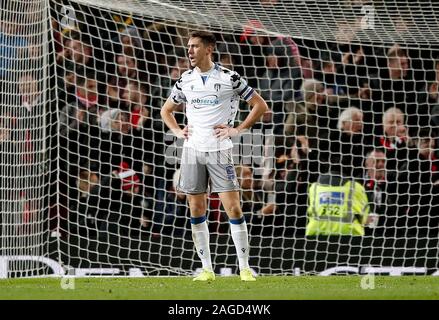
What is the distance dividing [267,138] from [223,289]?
168 inches

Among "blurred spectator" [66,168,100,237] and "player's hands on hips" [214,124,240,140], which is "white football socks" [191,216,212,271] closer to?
"player's hands on hips" [214,124,240,140]

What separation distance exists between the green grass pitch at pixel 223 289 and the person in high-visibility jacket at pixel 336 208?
185 cm

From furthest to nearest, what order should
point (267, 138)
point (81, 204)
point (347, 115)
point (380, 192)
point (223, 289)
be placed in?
point (347, 115), point (267, 138), point (380, 192), point (81, 204), point (223, 289)

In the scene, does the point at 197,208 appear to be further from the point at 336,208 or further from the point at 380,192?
the point at 380,192

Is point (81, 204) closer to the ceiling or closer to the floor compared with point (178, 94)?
closer to the floor

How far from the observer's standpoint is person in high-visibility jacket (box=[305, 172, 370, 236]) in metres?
12.3

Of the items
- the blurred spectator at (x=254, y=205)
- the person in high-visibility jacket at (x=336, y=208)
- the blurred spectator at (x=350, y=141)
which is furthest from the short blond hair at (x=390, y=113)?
the blurred spectator at (x=254, y=205)

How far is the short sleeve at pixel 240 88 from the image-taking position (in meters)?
9.52

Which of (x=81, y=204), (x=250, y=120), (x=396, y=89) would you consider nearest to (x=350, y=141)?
(x=396, y=89)

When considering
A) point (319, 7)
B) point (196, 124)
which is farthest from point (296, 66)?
point (196, 124)

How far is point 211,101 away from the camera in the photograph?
950 centimetres

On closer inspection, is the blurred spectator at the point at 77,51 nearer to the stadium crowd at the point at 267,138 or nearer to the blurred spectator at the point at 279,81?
the stadium crowd at the point at 267,138

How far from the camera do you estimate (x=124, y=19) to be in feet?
44.8

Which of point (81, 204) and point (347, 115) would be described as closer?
point (81, 204)
